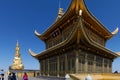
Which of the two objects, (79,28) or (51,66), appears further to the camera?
(51,66)

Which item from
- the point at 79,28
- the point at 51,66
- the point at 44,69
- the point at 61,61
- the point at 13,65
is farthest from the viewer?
the point at 13,65

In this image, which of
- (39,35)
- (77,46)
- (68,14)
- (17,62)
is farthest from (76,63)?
(17,62)

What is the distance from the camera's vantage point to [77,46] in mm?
20797

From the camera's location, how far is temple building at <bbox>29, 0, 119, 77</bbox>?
20.7 metres

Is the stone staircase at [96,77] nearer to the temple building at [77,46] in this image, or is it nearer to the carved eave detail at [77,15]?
the temple building at [77,46]

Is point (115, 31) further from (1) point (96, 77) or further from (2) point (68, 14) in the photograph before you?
(1) point (96, 77)

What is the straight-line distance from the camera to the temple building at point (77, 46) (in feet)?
67.8

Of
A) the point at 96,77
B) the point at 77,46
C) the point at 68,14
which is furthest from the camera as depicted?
the point at 68,14

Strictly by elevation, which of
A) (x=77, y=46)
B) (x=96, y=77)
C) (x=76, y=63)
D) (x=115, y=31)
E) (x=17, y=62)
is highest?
(x=115, y=31)

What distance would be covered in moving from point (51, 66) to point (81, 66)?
23.1 ft

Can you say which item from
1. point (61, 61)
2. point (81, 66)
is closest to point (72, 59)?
point (81, 66)

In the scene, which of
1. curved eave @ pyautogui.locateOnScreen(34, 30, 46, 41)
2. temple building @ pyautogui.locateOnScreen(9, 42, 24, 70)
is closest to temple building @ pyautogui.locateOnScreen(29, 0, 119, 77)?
curved eave @ pyautogui.locateOnScreen(34, 30, 46, 41)

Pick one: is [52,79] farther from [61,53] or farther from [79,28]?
[79,28]

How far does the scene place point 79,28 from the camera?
19.3 metres
